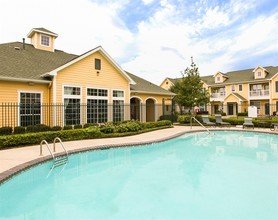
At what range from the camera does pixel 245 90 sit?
39625 mm

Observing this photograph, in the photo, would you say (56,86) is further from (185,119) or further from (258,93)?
(258,93)

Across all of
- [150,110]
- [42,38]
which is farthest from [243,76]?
[42,38]

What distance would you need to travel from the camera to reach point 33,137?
11594 mm

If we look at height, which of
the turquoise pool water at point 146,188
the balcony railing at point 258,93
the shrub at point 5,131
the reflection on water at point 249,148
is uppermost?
the balcony railing at point 258,93

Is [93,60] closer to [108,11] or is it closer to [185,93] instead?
[108,11]

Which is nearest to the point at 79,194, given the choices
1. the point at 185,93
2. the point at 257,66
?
the point at 185,93

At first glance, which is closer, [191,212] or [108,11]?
[191,212]

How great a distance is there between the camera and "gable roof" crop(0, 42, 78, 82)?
13961 mm

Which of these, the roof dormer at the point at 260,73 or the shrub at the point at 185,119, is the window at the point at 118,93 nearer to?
the shrub at the point at 185,119

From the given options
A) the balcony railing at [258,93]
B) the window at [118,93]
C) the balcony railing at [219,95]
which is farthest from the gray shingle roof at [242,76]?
the window at [118,93]

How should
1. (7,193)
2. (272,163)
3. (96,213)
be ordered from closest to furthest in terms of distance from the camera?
(96,213)
(7,193)
(272,163)

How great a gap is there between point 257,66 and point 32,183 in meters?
40.0

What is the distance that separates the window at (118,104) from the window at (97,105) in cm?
90

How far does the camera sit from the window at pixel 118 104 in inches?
757
